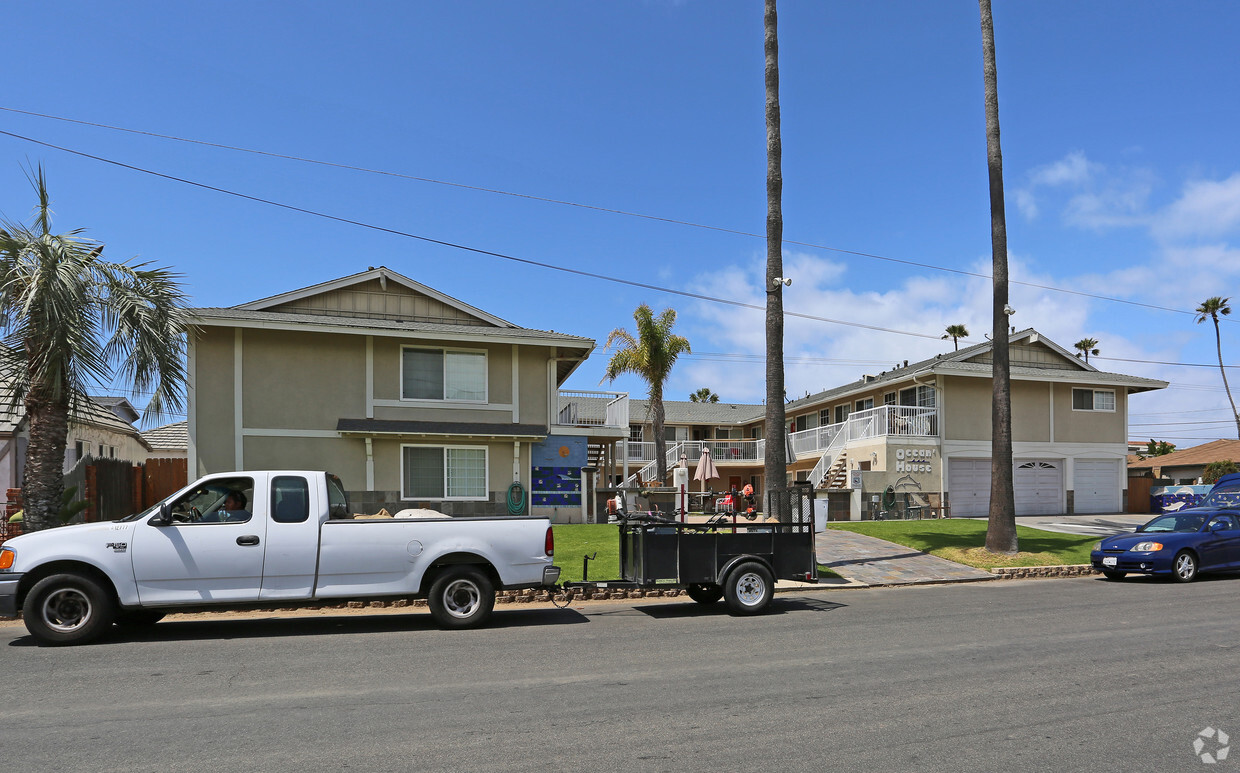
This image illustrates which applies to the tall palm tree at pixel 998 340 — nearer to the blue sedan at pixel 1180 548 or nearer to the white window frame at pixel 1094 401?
the blue sedan at pixel 1180 548

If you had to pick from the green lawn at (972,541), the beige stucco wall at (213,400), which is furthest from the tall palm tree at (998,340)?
the beige stucco wall at (213,400)

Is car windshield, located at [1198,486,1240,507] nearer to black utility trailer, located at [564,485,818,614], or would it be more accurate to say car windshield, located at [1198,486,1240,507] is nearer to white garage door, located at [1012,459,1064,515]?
white garage door, located at [1012,459,1064,515]

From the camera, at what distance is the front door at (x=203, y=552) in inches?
385

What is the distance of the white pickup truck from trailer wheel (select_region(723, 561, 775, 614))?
8.38 ft

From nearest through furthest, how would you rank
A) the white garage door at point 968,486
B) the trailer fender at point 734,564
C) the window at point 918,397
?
the trailer fender at point 734,564 < the white garage door at point 968,486 < the window at point 918,397

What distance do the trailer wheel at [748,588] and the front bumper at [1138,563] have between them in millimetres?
8136

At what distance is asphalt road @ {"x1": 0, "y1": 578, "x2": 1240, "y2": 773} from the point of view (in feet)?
18.1

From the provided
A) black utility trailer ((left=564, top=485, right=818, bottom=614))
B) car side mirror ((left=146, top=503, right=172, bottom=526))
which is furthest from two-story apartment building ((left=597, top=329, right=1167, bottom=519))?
car side mirror ((left=146, top=503, right=172, bottom=526))

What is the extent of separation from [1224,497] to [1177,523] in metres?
8.03

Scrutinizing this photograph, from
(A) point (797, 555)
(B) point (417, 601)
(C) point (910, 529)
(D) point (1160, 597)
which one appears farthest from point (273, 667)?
(C) point (910, 529)

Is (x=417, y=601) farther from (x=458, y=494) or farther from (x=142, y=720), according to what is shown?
(x=458, y=494)

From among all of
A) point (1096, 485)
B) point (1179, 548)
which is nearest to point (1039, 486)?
point (1096, 485)

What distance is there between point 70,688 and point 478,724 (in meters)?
3.95

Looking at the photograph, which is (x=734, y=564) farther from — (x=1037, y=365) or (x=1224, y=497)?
(x=1037, y=365)
